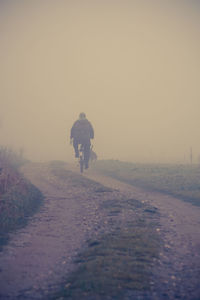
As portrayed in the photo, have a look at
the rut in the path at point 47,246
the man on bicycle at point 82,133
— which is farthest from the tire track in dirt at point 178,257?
the man on bicycle at point 82,133

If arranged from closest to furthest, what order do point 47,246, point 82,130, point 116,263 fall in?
1. point 116,263
2. point 47,246
3. point 82,130

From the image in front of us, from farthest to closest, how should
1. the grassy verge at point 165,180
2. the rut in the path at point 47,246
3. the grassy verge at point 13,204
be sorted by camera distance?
the grassy verge at point 165,180 → the grassy verge at point 13,204 → the rut in the path at point 47,246

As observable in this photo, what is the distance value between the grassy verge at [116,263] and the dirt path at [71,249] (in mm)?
272

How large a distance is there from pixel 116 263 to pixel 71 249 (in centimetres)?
183

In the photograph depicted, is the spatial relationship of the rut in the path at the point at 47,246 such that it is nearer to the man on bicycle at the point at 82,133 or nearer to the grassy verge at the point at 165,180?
the grassy verge at the point at 165,180

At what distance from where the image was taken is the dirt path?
5.73 metres

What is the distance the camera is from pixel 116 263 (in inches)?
261

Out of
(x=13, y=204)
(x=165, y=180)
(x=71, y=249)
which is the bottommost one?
(x=71, y=249)

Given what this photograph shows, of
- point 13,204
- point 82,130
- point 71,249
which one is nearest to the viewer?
point 71,249

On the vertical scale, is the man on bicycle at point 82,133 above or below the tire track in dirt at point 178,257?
above

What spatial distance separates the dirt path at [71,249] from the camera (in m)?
5.73

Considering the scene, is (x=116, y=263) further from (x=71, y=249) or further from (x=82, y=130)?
(x=82, y=130)

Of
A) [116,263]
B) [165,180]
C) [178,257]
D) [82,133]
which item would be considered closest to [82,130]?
[82,133]

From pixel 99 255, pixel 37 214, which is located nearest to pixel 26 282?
pixel 99 255
